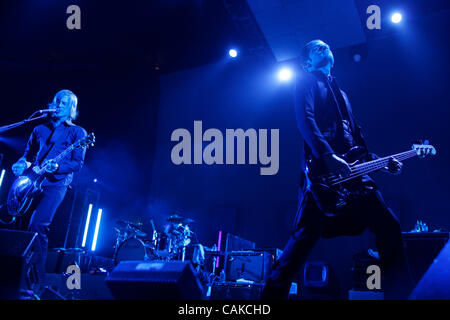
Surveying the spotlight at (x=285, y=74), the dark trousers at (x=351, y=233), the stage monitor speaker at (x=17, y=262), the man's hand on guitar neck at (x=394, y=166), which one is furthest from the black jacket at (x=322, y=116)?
the spotlight at (x=285, y=74)

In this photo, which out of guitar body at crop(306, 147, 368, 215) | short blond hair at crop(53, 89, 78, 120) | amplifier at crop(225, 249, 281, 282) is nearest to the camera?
Result: guitar body at crop(306, 147, 368, 215)

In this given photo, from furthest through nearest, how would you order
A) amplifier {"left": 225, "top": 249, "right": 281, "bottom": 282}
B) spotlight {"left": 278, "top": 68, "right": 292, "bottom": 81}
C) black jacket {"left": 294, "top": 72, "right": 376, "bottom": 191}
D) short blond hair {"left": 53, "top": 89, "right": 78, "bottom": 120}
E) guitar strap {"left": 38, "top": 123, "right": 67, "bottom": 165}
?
spotlight {"left": 278, "top": 68, "right": 292, "bottom": 81}, amplifier {"left": 225, "top": 249, "right": 281, "bottom": 282}, short blond hair {"left": 53, "top": 89, "right": 78, "bottom": 120}, guitar strap {"left": 38, "top": 123, "right": 67, "bottom": 165}, black jacket {"left": 294, "top": 72, "right": 376, "bottom": 191}

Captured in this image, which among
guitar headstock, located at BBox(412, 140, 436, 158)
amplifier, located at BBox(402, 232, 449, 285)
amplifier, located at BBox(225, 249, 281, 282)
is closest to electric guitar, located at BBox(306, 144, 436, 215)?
guitar headstock, located at BBox(412, 140, 436, 158)

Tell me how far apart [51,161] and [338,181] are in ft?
9.10

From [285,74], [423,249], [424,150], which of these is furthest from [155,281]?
[285,74]

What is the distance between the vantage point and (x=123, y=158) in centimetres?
906

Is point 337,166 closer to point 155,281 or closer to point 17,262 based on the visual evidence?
point 155,281

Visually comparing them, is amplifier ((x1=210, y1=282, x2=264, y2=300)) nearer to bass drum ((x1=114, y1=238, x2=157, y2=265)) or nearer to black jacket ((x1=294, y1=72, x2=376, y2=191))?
black jacket ((x1=294, y1=72, x2=376, y2=191))

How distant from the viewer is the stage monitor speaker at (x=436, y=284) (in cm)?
188

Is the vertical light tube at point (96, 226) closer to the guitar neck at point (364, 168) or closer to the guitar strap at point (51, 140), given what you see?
the guitar strap at point (51, 140)

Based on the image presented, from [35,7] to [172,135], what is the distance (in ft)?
14.3

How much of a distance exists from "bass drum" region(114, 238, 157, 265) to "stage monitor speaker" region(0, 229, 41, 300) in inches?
182

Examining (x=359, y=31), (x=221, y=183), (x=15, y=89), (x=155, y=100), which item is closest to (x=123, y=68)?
(x=155, y=100)

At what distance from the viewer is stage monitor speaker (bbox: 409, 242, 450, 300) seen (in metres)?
1.88
